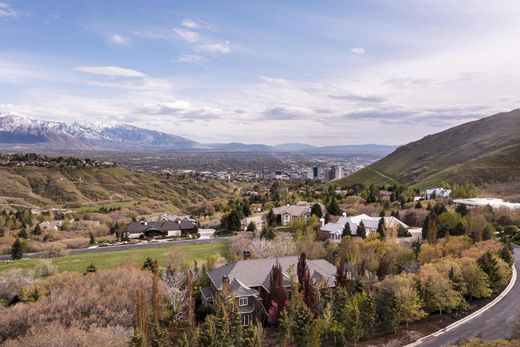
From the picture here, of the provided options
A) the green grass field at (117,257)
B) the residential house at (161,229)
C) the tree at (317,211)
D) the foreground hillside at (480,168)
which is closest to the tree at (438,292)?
the green grass field at (117,257)

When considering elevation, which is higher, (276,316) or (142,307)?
(142,307)

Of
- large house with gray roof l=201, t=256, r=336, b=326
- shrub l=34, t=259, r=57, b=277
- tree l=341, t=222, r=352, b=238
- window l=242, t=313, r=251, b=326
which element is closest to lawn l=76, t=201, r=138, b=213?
shrub l=34, t=259, r=57, b=277

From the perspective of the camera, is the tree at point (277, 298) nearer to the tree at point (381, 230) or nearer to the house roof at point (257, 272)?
the house roof at point (257, 272)

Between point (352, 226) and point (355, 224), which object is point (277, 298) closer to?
point (352, 226)

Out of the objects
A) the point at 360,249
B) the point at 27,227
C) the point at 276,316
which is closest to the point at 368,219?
the point at 360,249

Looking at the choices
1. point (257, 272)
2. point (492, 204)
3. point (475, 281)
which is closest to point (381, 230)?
point (475, 281)

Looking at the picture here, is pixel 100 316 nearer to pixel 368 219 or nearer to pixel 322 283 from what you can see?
pixel 322 283

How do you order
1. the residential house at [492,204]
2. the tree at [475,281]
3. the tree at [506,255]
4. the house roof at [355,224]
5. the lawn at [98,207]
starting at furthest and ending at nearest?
the lawn at [98,207] → the residential house at [492,204] → the house roof at [355,224] → the tree at [506,255] → the tree at [475,281]
